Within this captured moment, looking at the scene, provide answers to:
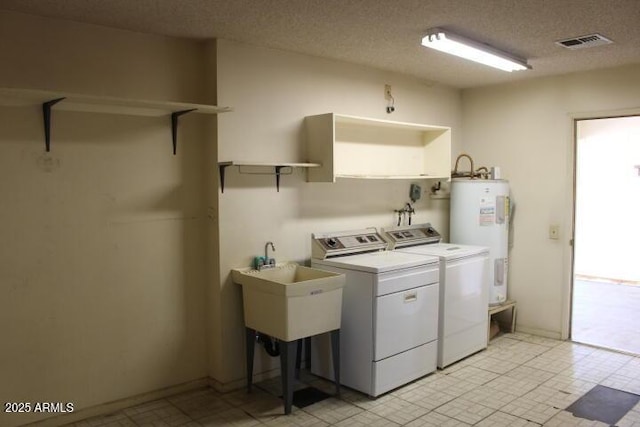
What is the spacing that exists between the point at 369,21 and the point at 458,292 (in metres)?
2.17

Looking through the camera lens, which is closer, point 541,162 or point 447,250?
point 447,250

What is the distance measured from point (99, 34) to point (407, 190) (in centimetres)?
286

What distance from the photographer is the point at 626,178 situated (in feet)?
21.7

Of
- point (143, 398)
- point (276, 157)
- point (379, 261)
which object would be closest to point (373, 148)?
point (276, 157)

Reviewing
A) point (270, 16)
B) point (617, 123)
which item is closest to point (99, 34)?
point (270, 16)

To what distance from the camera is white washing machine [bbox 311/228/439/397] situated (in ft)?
10.7

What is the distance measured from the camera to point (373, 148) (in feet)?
14.0

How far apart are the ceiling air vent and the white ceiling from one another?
0.06 m

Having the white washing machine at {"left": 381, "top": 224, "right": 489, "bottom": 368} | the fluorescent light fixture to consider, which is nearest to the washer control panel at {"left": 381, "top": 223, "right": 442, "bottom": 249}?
the white washing machine at {"left": 381, "top": 224, "right": 489, "bottom": 368}

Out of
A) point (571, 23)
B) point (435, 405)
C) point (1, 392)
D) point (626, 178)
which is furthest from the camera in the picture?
point (626, 178)

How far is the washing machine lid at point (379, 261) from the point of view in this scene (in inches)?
130

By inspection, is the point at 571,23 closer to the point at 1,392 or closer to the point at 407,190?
the point at 407,190

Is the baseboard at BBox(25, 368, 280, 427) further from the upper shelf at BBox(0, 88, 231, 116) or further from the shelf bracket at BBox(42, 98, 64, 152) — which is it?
the upper shelf at BBox(0, 88, 231, 116)

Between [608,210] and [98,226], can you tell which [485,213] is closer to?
[98,226]
